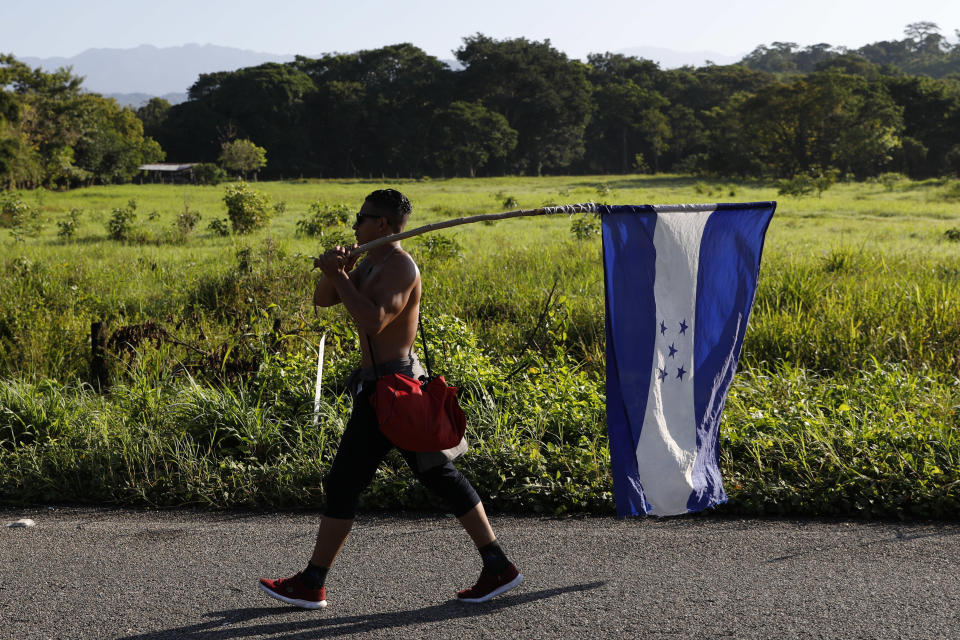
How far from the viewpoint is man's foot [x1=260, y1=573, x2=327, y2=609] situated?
3.01 metres

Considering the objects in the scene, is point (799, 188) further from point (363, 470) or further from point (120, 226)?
point (363, 470)

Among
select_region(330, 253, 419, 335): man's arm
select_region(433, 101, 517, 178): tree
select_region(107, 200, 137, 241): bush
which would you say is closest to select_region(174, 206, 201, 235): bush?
select_region(107, 200, 137, 241): bush

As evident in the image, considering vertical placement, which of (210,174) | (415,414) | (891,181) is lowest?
(415,414)

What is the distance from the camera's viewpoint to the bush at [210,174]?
144 feet

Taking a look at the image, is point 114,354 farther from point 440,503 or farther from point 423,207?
point 423,207

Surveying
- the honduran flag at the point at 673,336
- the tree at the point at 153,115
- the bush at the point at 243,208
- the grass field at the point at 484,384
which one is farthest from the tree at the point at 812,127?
the honduran flag at the point at 673,336

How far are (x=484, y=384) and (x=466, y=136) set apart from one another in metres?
53.0

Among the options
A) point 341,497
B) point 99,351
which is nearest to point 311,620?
point 341,497

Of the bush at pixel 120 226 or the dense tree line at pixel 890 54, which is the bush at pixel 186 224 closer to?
the bush at pixel 120 226

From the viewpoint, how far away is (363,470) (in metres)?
3.04

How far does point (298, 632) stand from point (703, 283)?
2.07 meters

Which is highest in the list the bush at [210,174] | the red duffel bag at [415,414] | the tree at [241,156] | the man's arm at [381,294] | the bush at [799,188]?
the tree at [241,156]

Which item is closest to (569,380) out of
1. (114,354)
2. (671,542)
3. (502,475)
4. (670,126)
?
(502,475)

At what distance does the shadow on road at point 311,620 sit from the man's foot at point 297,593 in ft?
0.12
